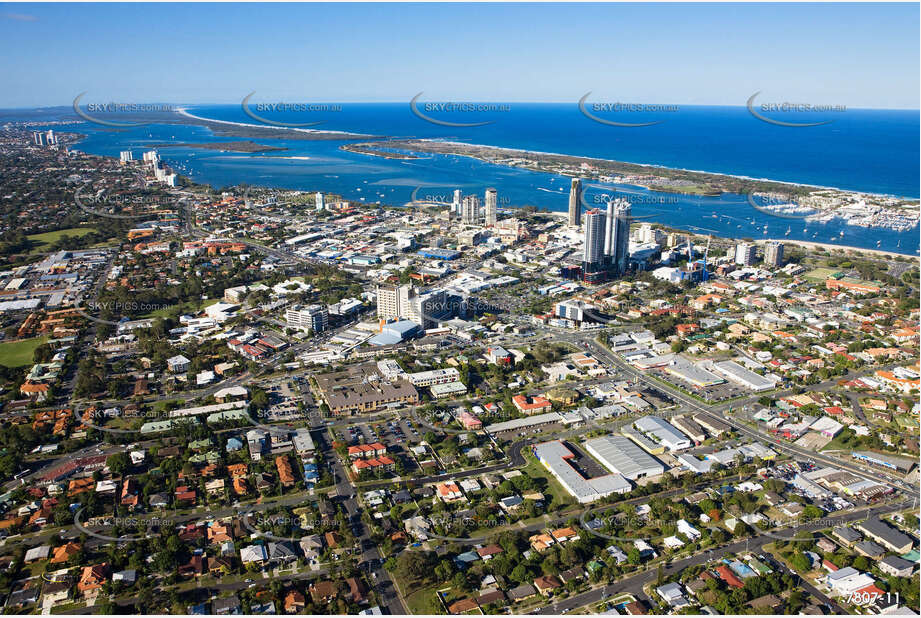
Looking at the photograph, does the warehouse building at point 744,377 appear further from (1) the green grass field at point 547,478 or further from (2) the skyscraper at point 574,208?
(2) the skyscraper at point 574,208

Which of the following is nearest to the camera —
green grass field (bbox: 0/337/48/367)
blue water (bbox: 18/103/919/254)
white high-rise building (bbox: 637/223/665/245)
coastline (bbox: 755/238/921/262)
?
green grass field (bbox: 0/337/48/367)

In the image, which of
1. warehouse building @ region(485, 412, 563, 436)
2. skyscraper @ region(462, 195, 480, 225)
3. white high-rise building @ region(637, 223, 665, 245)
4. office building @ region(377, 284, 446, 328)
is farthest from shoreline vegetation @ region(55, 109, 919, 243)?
warehouse building @ region(485, 412, 563, 436)

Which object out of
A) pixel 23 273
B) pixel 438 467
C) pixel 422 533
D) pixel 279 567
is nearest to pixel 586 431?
pixel 438 467

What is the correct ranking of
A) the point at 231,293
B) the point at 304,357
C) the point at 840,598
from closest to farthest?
the point at 840,598 < the point at 304,357 < the point at 231,293

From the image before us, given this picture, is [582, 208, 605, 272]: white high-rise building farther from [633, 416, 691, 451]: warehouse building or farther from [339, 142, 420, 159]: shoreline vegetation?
[339, 142, 420, 159]: shoreline vegetation

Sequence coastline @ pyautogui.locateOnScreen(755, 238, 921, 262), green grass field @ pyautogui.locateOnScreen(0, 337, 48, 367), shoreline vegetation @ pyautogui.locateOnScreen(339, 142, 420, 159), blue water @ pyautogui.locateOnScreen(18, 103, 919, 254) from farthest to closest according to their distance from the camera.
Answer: shoreline vegetation @ pyautogui.locateOnScreen(339, 142, 420, 159) < blue water @ pyautogui.locateOnScreen(18, 103, 919, 254) < coastline @ pyautogui.locateOnScreen(755, 238, 921, 262) < green grass field @ pyautogui.locateOnScreen(0, 337, 48, 367)

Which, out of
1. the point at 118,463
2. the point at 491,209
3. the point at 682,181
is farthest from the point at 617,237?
the point at 682,181

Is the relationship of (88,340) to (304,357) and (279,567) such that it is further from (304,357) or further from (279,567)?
(279,567)
